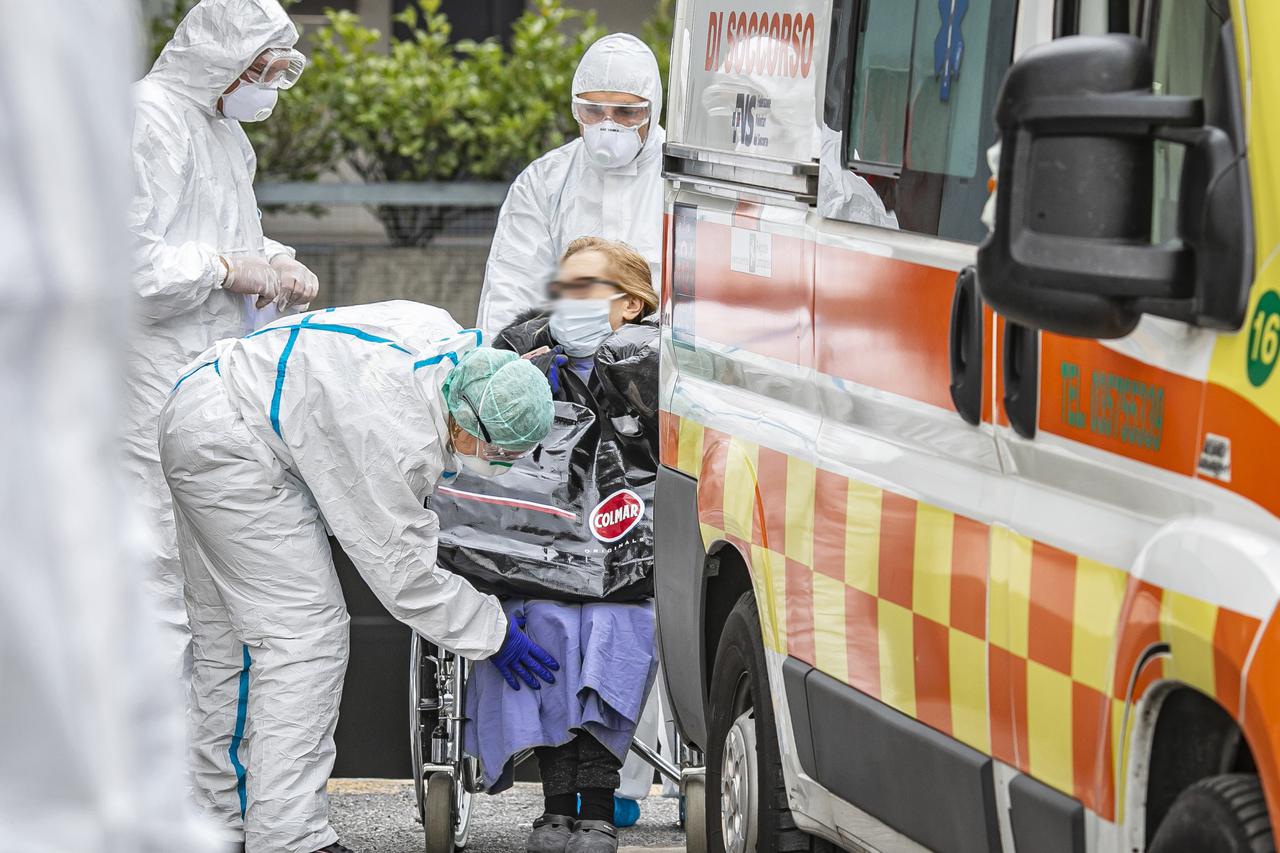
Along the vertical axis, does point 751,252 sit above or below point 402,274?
above

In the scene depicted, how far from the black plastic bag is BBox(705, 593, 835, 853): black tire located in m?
0.90

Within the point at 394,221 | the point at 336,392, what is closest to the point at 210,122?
the point at 336,392

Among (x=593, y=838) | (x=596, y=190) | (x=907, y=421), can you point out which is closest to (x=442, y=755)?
(x=593, y=838)

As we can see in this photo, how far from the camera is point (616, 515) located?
5.41 meters

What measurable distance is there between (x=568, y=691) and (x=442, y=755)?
40cm

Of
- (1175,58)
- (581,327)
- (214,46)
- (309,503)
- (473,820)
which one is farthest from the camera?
(214,46)

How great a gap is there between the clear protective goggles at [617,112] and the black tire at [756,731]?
284 cm

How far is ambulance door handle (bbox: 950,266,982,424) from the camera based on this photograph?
9.75 feet

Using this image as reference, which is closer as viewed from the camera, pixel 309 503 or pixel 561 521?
pixel 309 503

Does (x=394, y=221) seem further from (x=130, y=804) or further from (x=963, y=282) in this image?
(x=130, y=804)

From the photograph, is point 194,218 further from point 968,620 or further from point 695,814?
point 968,620

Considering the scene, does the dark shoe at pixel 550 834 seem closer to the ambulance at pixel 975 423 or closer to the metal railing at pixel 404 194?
the ambulance at pixel 975 423

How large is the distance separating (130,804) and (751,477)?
306 centimetres

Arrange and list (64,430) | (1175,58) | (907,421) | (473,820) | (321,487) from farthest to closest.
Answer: (473,820) → (321,487) → (907,421) → (1175,58) → (64,430)
